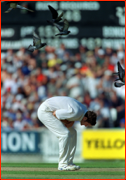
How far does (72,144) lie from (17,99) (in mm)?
5437

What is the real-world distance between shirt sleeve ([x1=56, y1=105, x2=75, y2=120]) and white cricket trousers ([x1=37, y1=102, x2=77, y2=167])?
0.23 metres

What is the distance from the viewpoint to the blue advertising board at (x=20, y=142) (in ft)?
34.4

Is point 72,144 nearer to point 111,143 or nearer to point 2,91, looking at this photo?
point 111,143

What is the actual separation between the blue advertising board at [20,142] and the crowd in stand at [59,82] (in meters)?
0.96

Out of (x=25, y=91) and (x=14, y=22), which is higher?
(x=14, y=22)

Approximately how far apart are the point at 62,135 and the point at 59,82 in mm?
5309

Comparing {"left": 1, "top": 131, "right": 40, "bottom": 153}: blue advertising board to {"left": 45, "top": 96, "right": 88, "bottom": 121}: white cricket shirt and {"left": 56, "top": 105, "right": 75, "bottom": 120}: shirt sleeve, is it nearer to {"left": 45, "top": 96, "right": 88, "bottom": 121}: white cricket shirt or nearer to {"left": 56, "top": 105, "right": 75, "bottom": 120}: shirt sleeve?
{"left": 45, "top": 96, "right": 88, "bottom": 121}: white cricket shirt

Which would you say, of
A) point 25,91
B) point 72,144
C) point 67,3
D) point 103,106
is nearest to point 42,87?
point 25,91

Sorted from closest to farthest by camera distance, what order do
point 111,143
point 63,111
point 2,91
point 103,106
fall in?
point 63,111 → point 111,143 → point 103,106 → point 2,91

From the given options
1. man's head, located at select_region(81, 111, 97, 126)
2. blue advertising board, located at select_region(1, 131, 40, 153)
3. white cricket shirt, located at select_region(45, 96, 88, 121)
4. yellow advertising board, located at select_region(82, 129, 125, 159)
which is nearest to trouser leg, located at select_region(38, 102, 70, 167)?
white cricket shirt, located at select_region(45, 96, 88, 121)

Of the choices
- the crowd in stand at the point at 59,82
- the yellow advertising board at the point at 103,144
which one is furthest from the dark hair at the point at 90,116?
the crowd in stand at the point at 59,82

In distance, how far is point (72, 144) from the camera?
730 cm

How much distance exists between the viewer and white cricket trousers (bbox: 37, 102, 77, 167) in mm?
7105

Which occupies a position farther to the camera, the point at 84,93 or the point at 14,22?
the point at 14,22
